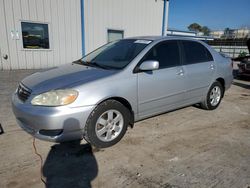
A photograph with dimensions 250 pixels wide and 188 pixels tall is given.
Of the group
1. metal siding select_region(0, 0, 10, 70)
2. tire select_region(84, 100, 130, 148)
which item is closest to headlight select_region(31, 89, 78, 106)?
tire select_region(84, 100, 130, 148)

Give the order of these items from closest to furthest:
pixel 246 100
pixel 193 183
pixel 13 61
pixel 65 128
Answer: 1. pixel 193 183
2. pixel 65 128
3. pixel 246 100
4. pixel 13 61

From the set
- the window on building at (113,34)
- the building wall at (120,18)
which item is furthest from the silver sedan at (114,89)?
the window on building at (113,34)

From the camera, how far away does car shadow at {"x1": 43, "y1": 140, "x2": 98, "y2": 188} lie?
2.48 m

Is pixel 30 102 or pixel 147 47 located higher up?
pixel 147 47

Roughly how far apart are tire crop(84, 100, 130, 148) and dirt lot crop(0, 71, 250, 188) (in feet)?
0.46

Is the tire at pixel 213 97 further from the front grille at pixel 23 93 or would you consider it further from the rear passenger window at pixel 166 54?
the front grille at pixel 23 93

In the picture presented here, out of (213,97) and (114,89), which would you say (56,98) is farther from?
(213,97)

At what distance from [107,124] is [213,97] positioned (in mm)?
2970

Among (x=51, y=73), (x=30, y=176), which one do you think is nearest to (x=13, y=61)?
(x=51, y=73)

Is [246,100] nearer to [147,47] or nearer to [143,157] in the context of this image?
[147,47]

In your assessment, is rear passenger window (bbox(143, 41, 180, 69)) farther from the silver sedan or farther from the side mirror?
the side mirror

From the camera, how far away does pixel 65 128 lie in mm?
2830

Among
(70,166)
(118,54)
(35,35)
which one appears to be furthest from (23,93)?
(35,35)

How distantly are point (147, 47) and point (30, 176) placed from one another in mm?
2576
